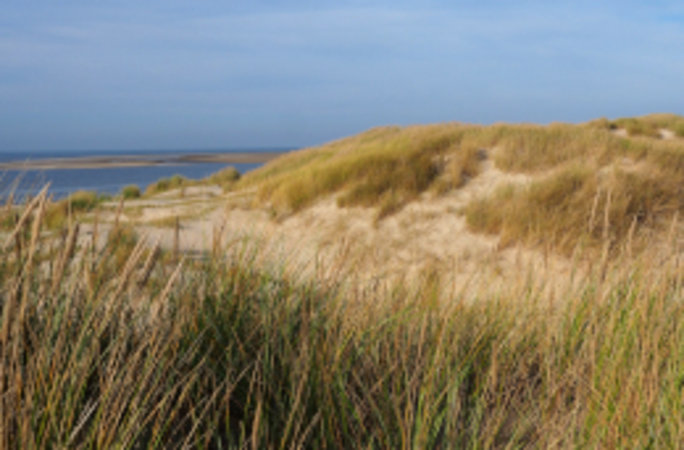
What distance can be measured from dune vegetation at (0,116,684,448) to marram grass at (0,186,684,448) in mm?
12

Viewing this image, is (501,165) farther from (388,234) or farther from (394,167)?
(388,234)

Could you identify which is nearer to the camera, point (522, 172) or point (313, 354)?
point (313, 354)

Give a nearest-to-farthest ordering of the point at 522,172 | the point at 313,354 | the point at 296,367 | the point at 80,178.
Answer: the point at 296,367, the point at 313,354, the point at 522,172, the point at 80,178

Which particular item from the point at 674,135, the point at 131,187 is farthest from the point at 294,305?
the point at 674,135

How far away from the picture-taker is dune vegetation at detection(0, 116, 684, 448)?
140 cm

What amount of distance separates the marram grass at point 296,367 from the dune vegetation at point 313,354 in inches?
0.5

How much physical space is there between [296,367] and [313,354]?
302mm

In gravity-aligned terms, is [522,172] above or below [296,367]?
above

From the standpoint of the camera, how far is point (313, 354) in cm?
197

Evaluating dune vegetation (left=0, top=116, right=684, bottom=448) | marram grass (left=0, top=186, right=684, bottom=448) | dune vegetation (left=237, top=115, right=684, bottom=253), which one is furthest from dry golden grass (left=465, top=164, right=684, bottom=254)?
marram grass (left=0, top=186, right=684, bottom=448)

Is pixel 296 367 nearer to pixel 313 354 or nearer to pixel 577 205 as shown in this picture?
pixel 313 354

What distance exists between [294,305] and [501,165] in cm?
803

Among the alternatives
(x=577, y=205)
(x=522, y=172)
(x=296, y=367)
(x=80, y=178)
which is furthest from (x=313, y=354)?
(x=80, y=178)

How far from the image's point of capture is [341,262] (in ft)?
7.24
